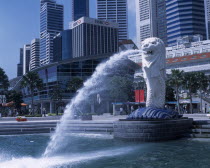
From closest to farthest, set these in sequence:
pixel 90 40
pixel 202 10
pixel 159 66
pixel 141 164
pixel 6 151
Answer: pixel 141 164 < pixel 6 151 < pixel 159 66 < pixel 202 10 < pixel 90 40

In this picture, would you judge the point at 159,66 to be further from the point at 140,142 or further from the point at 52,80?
the point at 52,80

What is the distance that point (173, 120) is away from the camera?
66.7 ft

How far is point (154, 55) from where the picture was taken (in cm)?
2194

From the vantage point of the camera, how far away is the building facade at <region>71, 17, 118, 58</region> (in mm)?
175750

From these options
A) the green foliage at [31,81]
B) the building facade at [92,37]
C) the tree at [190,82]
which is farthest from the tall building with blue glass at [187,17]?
the green foliage at [31,81]

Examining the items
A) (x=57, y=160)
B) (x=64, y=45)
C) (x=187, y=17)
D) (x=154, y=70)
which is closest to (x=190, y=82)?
(x=154, y=70)

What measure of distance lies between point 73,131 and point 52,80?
54.6 metres

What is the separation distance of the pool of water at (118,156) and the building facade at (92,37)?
518 feet

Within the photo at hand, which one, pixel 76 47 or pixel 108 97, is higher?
pixel 76 47

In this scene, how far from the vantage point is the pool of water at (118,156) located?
12.4 m

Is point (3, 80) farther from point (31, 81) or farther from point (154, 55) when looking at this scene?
point (154, 55)

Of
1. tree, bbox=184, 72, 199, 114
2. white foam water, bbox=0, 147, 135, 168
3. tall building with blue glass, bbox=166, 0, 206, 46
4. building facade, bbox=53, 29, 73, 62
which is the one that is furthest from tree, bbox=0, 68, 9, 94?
building facade, bbox=53, 29, 73, 62

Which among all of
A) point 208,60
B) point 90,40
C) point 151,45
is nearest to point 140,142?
point 151,45

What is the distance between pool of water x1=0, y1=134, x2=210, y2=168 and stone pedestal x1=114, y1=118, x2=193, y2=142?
81 centimetres
